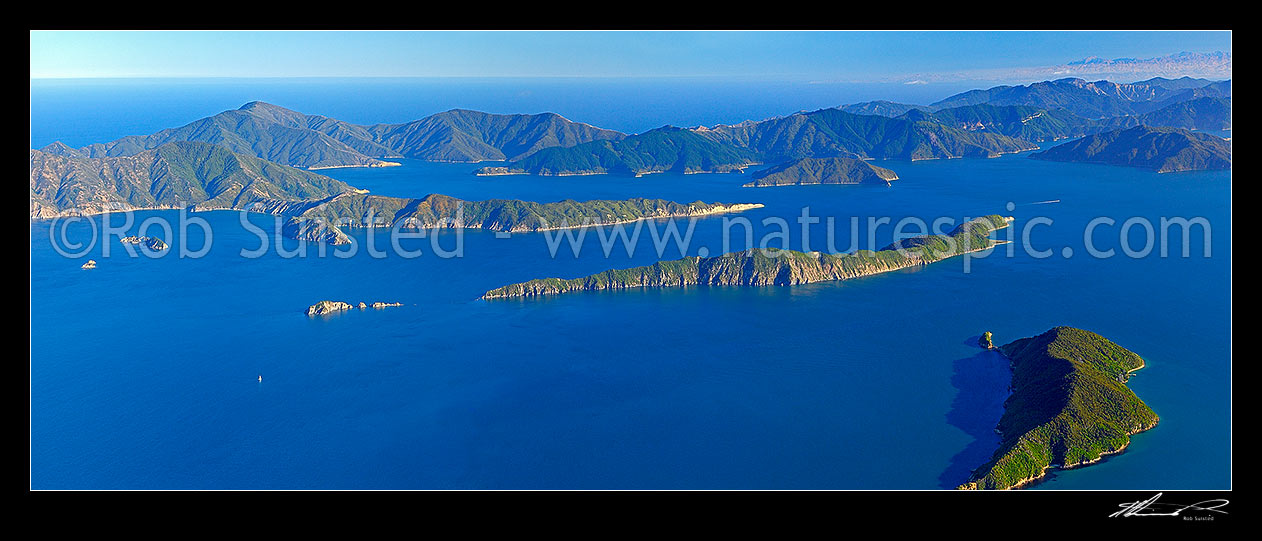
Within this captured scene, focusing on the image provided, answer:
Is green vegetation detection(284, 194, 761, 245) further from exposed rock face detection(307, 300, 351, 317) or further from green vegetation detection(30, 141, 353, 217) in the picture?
exposed rock face detection(307, 300, 351, 317)

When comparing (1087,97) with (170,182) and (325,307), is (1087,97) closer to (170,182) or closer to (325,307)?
(170,182)

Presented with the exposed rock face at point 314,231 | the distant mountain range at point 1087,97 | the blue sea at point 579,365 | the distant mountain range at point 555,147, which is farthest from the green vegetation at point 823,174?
the distant mountain range at point 1087,97

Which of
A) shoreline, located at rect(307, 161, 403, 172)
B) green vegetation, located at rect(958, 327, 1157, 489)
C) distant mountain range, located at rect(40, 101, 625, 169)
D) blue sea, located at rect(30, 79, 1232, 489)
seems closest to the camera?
green vegetation, located at rect(958, 327, 1157, 489)

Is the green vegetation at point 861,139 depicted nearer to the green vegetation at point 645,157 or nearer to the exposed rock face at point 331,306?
the green vegetation at point 645,157

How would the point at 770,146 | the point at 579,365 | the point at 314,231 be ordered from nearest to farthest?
the point at 579,365, the point at 314,231, the point at 770,146

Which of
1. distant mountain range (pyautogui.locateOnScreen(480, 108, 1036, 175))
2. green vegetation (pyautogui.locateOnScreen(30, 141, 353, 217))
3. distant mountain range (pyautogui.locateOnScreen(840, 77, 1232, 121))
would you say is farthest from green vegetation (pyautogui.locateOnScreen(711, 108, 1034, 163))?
green vegetation (pyautogui.locateOnScreen(30, 141, 353, 217))

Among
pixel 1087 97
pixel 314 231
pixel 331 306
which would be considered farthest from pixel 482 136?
pixel 1087 97
